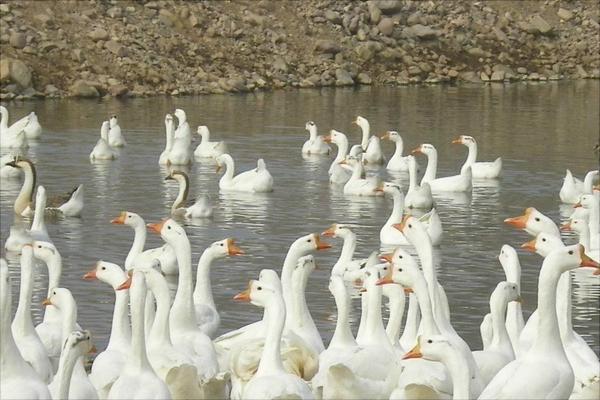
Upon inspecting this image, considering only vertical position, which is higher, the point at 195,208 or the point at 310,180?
the point at 195,208

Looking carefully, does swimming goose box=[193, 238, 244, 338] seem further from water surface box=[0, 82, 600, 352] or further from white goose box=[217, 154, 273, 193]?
white goose box=[217, 154, 273, 193]

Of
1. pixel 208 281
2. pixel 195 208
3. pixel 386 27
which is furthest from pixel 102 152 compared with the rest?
pixel 386 27

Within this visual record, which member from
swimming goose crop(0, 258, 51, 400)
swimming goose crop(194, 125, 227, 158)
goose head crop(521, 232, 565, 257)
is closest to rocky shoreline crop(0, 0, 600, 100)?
swimming goose crop(194, 125, 227, 158)

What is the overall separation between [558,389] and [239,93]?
37526 millimetres

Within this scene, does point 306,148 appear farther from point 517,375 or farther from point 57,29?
point 517,375

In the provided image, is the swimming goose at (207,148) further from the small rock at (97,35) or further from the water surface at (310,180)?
the small rock at (97,35)

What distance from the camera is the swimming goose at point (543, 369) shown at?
11334 millimetres

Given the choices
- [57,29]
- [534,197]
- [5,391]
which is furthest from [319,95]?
[5,391]

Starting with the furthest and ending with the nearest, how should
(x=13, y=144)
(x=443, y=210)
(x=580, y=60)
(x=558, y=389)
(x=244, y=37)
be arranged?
(x=580, y=60) < (x=244, y=37) < (x=13, y=144) < (x=443, y=210) < (x=558, y=389)

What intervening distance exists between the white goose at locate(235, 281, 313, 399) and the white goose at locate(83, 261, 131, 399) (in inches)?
43.2

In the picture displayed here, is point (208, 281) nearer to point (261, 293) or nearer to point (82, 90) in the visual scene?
point (261, 293)

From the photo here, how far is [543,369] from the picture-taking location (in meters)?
11.5

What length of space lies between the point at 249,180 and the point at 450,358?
660 inches

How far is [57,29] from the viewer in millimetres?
48875
